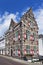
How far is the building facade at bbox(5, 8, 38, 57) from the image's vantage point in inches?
1706

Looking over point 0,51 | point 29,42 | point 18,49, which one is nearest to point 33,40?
point 29,42

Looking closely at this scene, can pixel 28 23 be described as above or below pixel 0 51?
above

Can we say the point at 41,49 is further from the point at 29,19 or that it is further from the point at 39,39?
the point at 29,19

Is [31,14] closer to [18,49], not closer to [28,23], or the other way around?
[28,23]

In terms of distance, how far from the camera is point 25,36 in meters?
43.6

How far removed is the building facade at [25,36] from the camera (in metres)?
43.3

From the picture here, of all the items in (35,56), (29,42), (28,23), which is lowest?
(35,56)

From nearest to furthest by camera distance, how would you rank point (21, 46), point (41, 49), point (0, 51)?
point (21, 46) → point (41, 49) → point (0, 51)

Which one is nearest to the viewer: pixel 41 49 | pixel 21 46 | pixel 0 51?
pixel 21 46

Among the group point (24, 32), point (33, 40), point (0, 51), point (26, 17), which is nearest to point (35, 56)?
point (33, 40)

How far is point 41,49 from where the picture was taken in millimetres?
48094

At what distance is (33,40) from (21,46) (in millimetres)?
4206

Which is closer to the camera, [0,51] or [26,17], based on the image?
[26,17]

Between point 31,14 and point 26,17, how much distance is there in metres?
1.97
